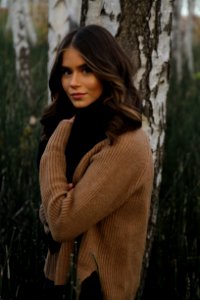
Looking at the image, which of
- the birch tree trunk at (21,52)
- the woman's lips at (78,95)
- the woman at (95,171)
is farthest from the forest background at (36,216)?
the birch tree trunk at (21,52)

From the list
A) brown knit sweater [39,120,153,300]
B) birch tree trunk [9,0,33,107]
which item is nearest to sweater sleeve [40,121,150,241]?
brown knit sweater [39,120,153,300]

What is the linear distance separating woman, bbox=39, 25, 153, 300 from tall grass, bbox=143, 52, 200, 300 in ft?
1.38

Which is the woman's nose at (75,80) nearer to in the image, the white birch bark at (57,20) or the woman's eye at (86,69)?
the woman's eye at (86,69)

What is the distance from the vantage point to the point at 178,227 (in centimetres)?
219

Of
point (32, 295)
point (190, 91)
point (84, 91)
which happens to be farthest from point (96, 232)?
point (190, 91)

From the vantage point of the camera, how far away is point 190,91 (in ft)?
17.7

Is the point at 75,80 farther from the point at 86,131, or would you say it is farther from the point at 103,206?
the point at 103,206

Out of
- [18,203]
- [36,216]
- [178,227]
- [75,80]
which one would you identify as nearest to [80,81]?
[75,80]

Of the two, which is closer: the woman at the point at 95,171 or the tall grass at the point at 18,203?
the woman at the point at 95,171

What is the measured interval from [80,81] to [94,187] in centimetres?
23

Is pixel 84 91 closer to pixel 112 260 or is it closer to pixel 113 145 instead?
pixel 113 145

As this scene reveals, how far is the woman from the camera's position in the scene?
42.9 inches

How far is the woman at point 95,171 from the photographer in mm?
1091

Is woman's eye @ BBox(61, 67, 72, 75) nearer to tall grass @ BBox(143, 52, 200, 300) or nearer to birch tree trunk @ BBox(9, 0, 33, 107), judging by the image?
tall grass @ BBox(143, 52, 200, 300)
